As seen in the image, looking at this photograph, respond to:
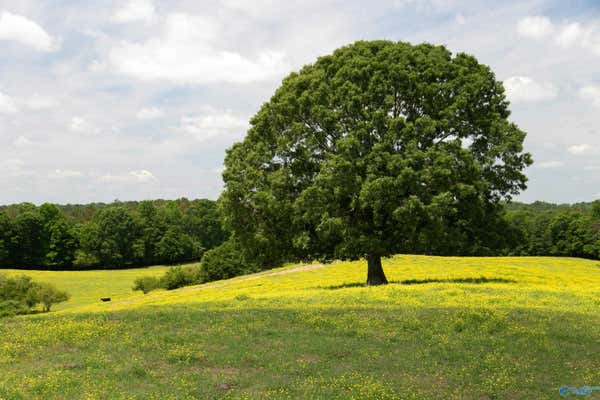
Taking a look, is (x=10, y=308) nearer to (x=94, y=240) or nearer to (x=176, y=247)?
(x=94, y=240)

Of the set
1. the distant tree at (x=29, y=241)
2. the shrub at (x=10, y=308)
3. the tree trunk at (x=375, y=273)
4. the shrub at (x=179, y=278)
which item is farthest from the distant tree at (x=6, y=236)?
the tree trunk at (x=375, y=273)

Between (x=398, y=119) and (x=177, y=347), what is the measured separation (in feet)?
64.2

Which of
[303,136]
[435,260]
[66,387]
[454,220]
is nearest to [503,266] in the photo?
[435,260]

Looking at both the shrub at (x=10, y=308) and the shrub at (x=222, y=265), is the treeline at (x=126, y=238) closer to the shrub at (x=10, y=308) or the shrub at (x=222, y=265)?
the shrub at (x=222, y=265)

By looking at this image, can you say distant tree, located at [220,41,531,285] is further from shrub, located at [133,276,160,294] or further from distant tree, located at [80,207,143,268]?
distant tree, located at [80,207,143,268]

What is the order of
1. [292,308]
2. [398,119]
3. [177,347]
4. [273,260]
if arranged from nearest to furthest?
[177,347]
[292,308]
[398,119]
[273,260]

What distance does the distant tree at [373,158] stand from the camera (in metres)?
30.7

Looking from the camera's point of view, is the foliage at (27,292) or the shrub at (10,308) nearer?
the shrub at (10,308)

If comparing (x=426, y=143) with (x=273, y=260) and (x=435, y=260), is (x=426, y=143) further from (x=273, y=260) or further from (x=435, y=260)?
(x=435, y=260)

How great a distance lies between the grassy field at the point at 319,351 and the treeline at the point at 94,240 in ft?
348

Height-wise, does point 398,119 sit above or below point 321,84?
below

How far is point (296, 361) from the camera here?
601 inches

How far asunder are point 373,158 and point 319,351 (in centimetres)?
1647

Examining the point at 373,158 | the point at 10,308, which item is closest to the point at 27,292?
the point at 10,308
